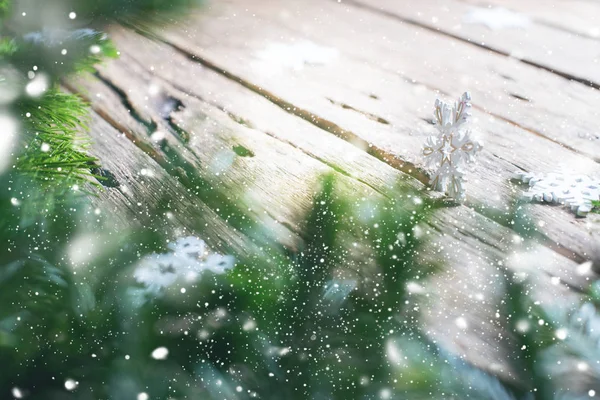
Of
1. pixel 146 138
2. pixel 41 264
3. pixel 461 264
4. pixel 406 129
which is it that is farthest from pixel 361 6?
pixel 41 264

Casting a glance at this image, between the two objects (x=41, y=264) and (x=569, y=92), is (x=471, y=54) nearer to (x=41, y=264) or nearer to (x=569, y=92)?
(x=569, y=92)

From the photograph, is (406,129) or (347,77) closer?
(406,129)

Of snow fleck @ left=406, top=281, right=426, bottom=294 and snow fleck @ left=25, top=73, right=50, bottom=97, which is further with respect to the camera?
snow fleck @ left=25, top=73, right=50, bottom=97

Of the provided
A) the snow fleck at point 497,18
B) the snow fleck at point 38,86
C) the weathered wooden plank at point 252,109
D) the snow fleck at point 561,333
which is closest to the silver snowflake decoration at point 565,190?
the weathered wooden plank at point 252,109

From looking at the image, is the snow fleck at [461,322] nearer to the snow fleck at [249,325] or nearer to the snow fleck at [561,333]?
the snow fleck at [561,333]

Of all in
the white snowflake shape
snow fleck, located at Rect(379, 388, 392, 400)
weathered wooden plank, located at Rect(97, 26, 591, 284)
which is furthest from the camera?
weathered wooden plank, located at Rect(97, 26, 591, 284)

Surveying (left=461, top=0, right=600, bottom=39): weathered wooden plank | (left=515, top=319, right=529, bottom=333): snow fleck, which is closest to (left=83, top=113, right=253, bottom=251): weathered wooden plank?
(left=515, top=319, right=529, bottom=333): snow fleck

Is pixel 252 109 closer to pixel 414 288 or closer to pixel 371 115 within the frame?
pixel 371 115

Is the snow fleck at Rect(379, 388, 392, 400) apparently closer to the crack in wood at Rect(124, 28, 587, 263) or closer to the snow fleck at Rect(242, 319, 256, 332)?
the snow fleck at Rect(242, 319, 256, 332)
